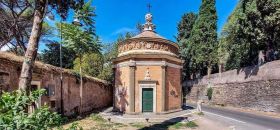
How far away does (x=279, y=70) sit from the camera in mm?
27656

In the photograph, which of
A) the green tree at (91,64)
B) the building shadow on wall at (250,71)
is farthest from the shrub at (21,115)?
the green tree at (91,64)

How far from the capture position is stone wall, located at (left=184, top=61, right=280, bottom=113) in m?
28.5

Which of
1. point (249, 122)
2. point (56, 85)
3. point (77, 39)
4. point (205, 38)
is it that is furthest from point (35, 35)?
point (205, 38)

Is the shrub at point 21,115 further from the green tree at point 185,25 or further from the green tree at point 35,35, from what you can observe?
the green tree at point 185,25

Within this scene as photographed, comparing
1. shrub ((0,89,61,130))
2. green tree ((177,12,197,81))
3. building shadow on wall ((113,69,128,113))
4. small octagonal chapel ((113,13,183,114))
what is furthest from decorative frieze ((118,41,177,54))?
green tree ((177,12,197,81))

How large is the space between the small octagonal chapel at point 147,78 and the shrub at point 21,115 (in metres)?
21.7

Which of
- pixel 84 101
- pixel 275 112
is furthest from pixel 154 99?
pixel 275 112

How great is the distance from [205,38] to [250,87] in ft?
50.7

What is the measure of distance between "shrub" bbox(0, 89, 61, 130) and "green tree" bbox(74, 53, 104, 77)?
39968 mm

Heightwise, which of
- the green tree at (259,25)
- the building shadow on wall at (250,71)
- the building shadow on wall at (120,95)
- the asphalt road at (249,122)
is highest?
the green tree at (259,25)

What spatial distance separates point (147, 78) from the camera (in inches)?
1054

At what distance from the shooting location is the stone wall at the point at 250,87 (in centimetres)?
2845

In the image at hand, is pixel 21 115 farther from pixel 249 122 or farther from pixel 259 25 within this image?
pixel 259 25

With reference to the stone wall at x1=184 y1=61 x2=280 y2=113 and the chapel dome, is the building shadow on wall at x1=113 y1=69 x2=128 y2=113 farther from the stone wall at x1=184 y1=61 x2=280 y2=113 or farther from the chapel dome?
the stone wall at x1=184 y1=61 x2=280 y2=113
